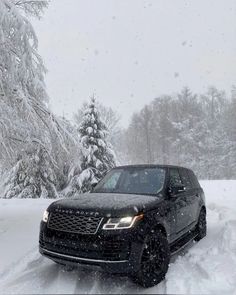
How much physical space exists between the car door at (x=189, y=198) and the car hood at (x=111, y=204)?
1549mm

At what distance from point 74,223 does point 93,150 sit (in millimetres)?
15829

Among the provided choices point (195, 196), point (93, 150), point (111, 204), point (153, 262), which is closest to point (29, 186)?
point (93, 150)

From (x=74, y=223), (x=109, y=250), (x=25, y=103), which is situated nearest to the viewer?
(x=109, y=250)

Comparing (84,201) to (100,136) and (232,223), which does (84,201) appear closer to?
(232,223)

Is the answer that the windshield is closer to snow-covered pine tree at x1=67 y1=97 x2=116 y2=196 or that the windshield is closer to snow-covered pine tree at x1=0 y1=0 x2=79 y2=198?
snow-covered pine tree at x1=0 y1=0 x2=79 y2=198

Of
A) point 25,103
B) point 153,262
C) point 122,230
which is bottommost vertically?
point 153,262

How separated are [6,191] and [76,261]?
645 inches

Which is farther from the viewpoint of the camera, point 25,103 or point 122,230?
point 25,103

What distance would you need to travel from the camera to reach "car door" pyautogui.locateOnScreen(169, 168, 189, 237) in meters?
6.95

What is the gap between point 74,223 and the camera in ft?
18.1

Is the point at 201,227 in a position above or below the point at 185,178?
below

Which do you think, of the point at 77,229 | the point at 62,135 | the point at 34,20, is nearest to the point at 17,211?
the point at 62,135

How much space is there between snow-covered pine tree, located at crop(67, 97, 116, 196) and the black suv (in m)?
13.9

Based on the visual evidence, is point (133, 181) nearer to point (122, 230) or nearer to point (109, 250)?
point (122, 230)
